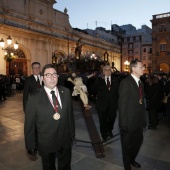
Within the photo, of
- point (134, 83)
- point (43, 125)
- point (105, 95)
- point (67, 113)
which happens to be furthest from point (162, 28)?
point (43, 125)

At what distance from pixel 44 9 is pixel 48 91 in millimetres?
28224

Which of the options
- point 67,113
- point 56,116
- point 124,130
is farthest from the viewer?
point 124,130

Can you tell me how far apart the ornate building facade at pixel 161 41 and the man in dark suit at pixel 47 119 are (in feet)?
128

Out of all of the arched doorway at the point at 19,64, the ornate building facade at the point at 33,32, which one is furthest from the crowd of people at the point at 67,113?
the arched doorway at the point at 19,64

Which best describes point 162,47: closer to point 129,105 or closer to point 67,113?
point 129,105

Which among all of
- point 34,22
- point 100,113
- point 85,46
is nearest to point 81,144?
point 100,113

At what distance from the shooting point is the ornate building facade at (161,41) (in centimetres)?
3925

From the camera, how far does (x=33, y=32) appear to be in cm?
2512

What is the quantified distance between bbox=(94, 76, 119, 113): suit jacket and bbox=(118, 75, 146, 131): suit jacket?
167cm

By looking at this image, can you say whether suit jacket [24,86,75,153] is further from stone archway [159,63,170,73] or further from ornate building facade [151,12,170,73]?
stone archway [159,63,170,73]

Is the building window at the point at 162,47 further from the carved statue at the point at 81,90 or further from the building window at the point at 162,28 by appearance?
the carved statue at the point at 81,90

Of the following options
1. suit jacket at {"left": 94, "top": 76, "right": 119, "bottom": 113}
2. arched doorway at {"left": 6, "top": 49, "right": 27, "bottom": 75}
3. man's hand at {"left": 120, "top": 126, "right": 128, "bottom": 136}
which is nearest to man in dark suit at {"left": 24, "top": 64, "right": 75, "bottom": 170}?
man's hand at {"left": 120, "top": 126, "right": 128, "bottom": 136}

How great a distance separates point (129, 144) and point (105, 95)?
183 cm

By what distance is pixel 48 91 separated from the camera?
272 cm
